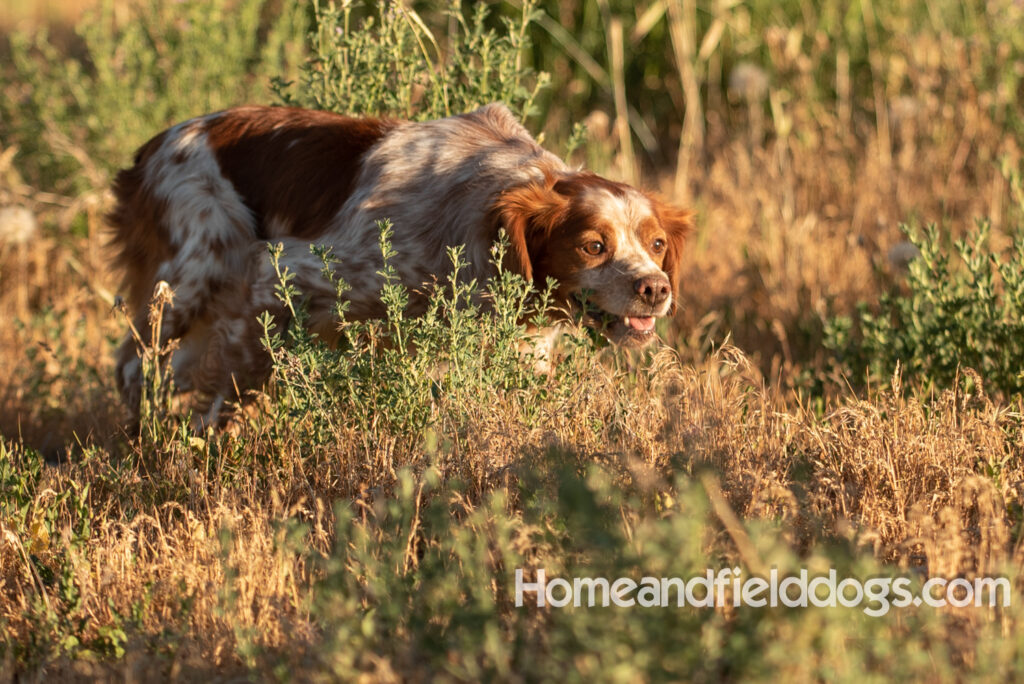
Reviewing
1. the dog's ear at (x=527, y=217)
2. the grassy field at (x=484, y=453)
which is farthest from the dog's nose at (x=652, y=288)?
the dog's ear at (x=527, y=217)

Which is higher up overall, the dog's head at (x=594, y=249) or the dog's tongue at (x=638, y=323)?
the dog's head at (x=594, y=249)

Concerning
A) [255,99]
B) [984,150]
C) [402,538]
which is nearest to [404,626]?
[402,538]

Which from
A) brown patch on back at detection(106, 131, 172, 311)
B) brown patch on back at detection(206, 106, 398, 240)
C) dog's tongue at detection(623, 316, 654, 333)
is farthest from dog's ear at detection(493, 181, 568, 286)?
brown patch on back at detection(106, 131, 172, 311)

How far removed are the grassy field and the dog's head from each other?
0.18 meters

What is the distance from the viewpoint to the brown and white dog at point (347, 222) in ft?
11.9

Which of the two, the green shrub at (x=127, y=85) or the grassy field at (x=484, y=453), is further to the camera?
the green shrub at (x=127, y=85)

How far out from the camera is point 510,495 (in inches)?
117

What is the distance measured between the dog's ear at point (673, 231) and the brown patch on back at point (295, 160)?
3.17ft

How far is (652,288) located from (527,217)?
430 millimetres

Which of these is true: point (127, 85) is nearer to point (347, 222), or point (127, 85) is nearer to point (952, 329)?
point (347, 222)

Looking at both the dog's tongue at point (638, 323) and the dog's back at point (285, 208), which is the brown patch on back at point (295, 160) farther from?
the dog's tongue at point (638, 323)

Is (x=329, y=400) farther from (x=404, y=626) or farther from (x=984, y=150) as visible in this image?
(x=984, y=150)

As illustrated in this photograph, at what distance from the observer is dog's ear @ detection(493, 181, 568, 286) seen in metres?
3.57

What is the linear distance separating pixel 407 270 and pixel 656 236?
2.57ft
